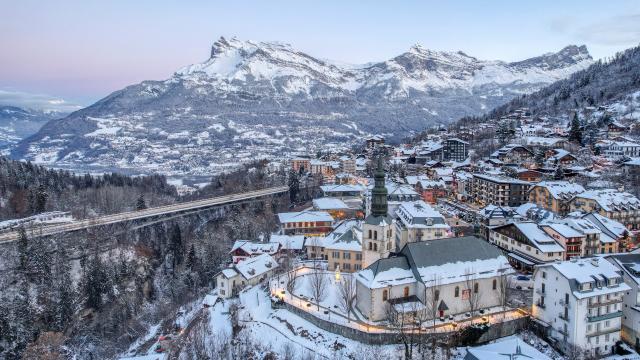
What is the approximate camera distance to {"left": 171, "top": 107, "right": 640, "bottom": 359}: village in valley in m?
40.3

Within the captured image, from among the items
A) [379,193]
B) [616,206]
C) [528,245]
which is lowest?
[528,245]

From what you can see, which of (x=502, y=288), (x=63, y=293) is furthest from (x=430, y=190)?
(x=63, y=293)

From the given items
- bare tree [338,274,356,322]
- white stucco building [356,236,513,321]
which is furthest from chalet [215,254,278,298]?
white stucco building [356,236,513,321]

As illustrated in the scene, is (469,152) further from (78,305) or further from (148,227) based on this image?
(78,305)

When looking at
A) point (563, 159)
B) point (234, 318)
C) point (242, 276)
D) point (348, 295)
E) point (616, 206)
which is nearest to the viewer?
point (348, 295)

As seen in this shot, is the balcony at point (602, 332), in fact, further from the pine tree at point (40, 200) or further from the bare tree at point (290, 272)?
the pine tree at point (40, 200)

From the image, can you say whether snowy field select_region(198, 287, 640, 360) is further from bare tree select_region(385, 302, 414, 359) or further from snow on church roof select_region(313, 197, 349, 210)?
snow on church roof select_region(313, 197, 349, 210)

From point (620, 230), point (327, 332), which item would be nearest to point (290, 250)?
point (327, 332)

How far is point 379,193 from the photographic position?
47375 mm

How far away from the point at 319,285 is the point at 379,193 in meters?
11.6

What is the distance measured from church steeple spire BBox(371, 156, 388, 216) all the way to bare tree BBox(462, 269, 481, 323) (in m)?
10.2

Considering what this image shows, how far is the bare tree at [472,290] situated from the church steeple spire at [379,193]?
10159 millimetres

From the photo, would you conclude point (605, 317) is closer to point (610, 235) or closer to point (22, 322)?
point (610, 235)

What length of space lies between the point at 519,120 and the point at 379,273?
151 meters
